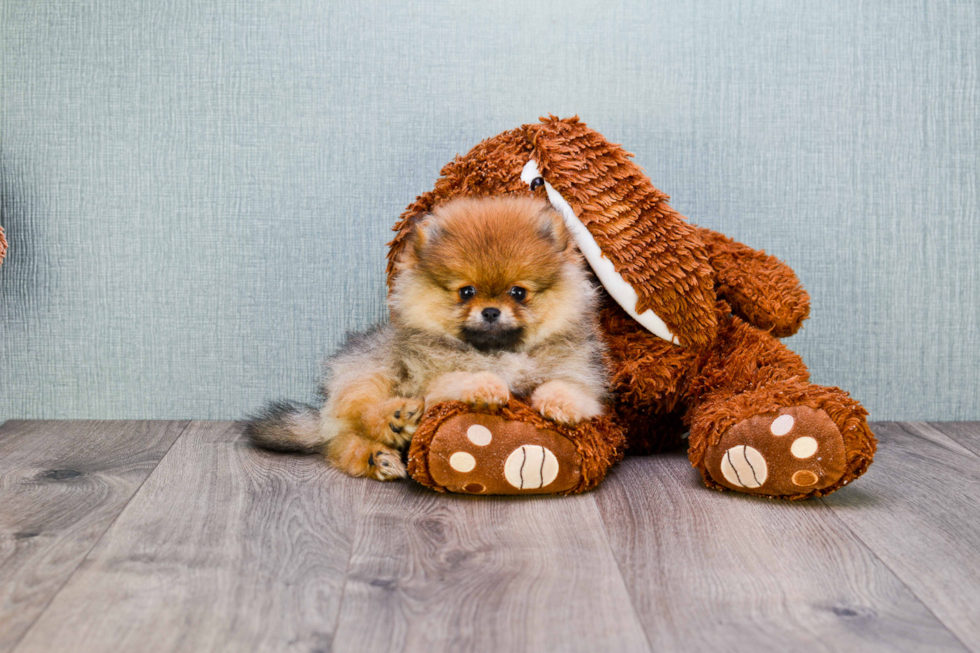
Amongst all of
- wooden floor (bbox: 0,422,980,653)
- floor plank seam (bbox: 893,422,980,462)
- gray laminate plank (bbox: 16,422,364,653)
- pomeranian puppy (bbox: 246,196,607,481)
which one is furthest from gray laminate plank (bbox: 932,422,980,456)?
gray laminate plank (bbox: 16,422,364,653)

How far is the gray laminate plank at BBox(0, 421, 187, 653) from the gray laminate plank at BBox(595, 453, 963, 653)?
75cm

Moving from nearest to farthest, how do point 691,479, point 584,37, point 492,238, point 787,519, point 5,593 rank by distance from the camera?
1. point 5,593
2. point 787,519
3. point 492,238
4. point 691,479
5. point 584,37

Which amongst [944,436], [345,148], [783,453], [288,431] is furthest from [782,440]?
[345,148]

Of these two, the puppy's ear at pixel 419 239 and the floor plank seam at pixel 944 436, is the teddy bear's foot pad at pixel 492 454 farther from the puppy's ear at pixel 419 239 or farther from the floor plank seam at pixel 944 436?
the floor plank seam at pixel 944 436

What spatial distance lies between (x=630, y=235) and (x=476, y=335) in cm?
34

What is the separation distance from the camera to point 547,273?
146 cm

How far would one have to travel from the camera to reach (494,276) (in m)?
1.43

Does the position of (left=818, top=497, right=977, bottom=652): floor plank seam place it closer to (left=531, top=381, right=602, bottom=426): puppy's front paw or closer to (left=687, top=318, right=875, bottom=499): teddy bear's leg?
(left=687, top=318, right=875, bottom=499): teddy bear's leg

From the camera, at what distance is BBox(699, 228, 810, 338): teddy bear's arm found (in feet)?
5.50

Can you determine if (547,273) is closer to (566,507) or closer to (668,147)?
(566,507)

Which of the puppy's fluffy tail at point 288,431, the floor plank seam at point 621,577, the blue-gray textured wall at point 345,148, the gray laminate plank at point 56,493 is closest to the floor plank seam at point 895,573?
the floor plank seam at point 621,577

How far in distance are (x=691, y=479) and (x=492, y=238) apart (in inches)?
22.6

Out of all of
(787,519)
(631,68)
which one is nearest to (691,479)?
(787,519)

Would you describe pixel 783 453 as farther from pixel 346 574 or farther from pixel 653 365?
pixel 346 574
